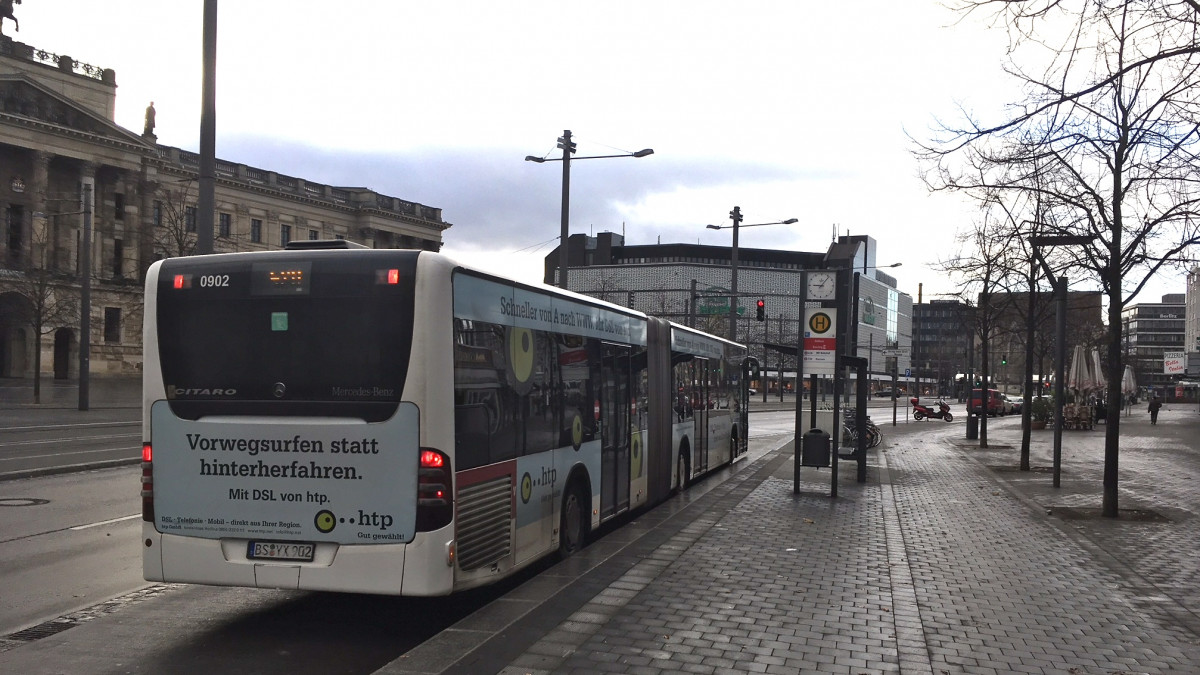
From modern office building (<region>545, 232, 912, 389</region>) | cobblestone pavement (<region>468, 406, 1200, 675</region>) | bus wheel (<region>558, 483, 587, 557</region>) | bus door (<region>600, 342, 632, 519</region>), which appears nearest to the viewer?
cobblestone pavement (<region>468, 406, 1200, 675</region>)

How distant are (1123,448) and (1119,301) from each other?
61.4 feet

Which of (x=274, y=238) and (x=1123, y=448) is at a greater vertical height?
(x=274, y=238)

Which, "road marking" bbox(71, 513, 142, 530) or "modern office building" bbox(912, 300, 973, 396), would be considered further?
"modern office building" bbox(912, 300, 973, 396)

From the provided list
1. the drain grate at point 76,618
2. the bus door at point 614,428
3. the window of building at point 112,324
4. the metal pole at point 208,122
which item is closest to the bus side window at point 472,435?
the drain grate at point 76,618

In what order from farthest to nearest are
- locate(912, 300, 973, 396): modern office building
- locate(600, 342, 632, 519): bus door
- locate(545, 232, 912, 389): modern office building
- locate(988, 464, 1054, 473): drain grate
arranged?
1. locate(912, 300, 973, 396): modern office building
2. locate(545, 232, 912, 389): modern office building
3. locate(988, 464, 1054, 473): drain grate
4. locate(600, 342, 632, 519): bus door

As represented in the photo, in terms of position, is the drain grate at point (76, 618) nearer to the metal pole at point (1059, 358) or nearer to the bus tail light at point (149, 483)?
the bus tail light at point (149, 483)

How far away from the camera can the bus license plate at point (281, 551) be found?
7.05 m

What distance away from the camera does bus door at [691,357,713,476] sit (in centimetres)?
1733

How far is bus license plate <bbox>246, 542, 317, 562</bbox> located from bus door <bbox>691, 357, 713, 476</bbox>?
10.5m

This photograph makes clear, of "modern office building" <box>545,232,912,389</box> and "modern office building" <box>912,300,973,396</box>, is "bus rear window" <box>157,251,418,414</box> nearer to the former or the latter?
"modern office building" <box>545,232,912,389</box>

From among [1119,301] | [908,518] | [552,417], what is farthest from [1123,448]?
[552,417]

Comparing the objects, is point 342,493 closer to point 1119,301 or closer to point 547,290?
point 547,290

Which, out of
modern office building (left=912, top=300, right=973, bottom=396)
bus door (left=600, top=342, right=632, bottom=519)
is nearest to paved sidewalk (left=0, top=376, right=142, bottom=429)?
bus door (left=600, top=342, right=632, bottom=519)

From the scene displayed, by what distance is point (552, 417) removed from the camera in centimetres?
936
